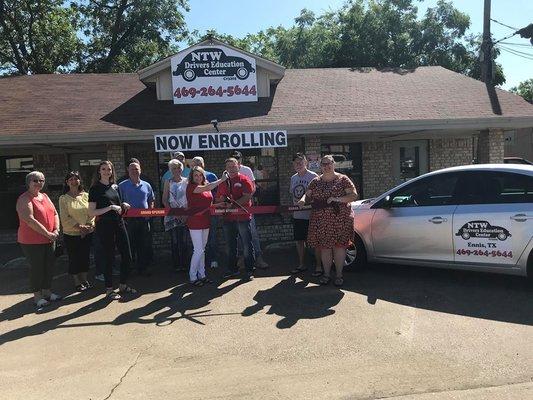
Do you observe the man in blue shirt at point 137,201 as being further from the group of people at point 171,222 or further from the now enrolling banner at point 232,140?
the now enrolling banner at point 232,140

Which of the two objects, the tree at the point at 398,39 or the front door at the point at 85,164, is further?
the tree at the point at 398,39

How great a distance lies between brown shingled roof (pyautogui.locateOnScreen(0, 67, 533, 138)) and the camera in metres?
9.80

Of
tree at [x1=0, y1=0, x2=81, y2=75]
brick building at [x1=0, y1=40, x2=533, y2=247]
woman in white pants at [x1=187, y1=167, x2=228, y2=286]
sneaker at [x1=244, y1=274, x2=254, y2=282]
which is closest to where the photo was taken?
woman in white pants at [x1=187, y1=167, x2=228, y2=286]

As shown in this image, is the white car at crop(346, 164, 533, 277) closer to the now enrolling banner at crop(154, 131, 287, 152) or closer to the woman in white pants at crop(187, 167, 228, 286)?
the woman in white pants at crop(187, 167, 228, 286)

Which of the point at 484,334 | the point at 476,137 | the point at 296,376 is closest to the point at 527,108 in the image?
the point at 476,137

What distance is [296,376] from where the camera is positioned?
3879 millimetres

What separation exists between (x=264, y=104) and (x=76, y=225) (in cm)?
577

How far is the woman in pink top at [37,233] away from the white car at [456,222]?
4.08 meters

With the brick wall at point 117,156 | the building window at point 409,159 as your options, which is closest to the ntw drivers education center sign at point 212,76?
the brick wall at point 117,156

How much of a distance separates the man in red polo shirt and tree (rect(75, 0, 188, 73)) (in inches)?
755

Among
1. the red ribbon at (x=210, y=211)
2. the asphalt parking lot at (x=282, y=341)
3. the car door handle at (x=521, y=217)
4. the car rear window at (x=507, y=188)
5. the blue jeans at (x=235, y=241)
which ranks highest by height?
the car rear window at (x=507, y=188)

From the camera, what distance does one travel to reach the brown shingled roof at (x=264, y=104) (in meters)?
9.80

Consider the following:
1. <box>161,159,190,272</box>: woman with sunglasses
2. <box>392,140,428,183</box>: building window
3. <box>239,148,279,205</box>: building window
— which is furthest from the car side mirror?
<box>392,140,428,183</box>: building window

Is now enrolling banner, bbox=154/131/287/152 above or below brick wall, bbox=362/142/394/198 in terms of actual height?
above
